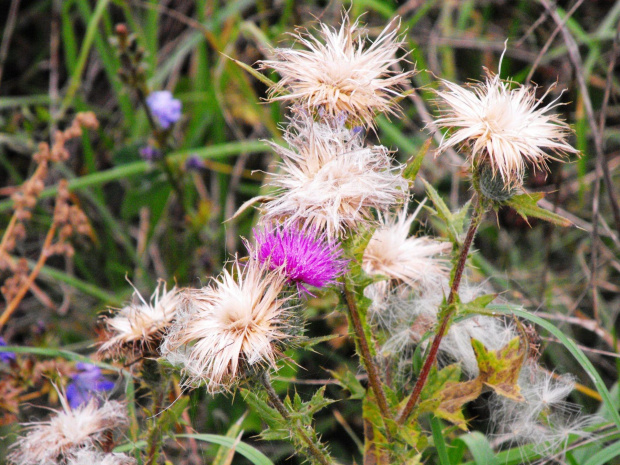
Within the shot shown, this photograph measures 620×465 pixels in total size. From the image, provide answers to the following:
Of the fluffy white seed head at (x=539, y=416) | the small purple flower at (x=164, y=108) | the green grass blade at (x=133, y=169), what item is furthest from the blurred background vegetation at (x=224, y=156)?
the fluffy white seed head at (x=539, y=416)

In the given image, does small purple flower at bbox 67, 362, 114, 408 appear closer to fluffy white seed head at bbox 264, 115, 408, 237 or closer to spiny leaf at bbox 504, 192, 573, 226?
fluffy white seed head at bbox 264, 115, 408, 237

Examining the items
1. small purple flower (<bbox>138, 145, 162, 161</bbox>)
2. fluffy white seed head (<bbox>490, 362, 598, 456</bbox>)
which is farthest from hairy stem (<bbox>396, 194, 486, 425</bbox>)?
small purple flower (<bbox>138, 145, 162, 161</bbox>)

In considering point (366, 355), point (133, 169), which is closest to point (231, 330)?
point (366, 355)

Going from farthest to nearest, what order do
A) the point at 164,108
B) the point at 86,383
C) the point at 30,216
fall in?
the point at 164,108 → the point at 30,216 → the point at 86,383

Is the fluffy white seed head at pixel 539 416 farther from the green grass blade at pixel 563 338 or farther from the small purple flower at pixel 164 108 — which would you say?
the small purple flower at pixel 164 108

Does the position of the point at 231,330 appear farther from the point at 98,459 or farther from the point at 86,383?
the point at 86,383

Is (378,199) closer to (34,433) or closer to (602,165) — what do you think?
(34,433)
